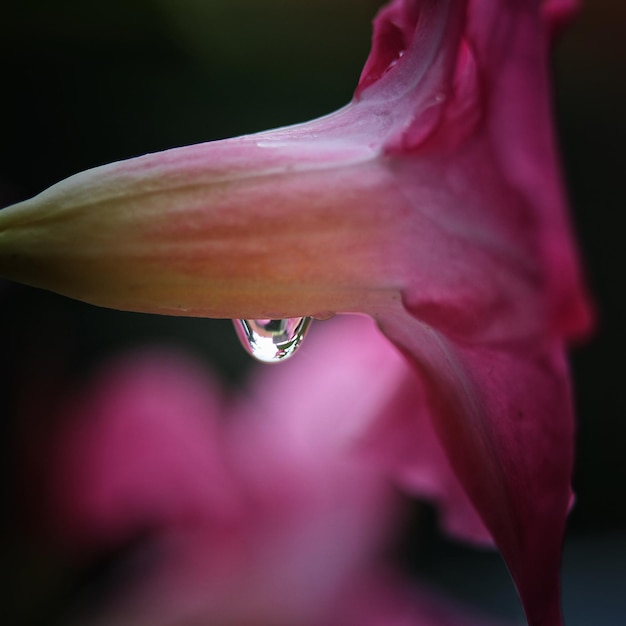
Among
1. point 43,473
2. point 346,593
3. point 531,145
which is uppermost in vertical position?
point 531,145

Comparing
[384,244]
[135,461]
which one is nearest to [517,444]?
[384,244]

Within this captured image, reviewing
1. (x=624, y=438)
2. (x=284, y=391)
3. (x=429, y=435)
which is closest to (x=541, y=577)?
(x=429, y=435)

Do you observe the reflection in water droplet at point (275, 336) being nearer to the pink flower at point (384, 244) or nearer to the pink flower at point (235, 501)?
the pink flower at point (384, 244)

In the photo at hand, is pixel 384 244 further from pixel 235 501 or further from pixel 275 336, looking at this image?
pixel 235 501

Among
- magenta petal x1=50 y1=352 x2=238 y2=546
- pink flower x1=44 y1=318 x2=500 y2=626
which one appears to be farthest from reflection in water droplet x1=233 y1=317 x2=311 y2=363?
magenta petal x1=50 y1=352 x2=238 y2=546

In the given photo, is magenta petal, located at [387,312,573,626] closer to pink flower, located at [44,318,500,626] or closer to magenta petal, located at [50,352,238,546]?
pink flower, located at [44,318,500,626]

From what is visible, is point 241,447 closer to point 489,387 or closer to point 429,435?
point 429,435

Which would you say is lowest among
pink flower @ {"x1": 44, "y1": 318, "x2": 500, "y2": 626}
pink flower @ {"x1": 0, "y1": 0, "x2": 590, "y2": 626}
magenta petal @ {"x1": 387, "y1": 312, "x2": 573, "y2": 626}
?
pink flower @ {"x1": 44, "y1": 318, "x2": 500, "y2": 626}
